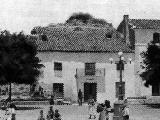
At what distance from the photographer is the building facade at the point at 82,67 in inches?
1896

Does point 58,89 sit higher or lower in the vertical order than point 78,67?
lower

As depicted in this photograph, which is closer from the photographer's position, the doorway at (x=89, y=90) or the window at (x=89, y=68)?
the window at (x=89, y=68)

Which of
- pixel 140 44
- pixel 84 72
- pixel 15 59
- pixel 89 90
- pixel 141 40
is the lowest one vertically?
pixel 89 90

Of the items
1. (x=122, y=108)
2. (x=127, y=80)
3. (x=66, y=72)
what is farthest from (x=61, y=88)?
(x=122, y=108)

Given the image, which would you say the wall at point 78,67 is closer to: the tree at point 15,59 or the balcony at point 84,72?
the balcony at point 84,72

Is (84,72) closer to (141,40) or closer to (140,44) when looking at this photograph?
(140,44)

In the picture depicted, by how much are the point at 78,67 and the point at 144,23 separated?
8724mm

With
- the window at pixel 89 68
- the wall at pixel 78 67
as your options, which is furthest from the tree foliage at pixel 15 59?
the window at pixel 89 68

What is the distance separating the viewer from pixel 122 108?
2314 cm

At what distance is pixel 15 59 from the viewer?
118ft

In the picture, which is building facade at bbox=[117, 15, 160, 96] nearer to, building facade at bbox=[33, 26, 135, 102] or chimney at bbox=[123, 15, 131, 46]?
building facade at bbox=[33, 26, 135, 102]

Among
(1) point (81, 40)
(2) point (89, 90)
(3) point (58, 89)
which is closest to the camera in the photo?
(3) point (58, 89)

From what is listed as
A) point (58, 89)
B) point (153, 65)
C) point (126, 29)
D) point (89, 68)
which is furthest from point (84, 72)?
point (153, 65)

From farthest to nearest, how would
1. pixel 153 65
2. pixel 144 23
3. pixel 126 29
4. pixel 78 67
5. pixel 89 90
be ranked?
1. pixel 126 29
2. pixel 144 23
3. pixel 89 90
4. pixel 78 67
5. pixel 153 65
